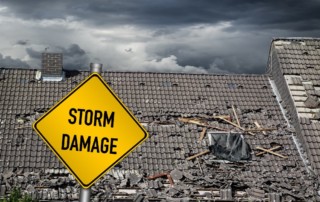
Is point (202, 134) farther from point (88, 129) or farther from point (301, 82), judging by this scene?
point (88, 129)

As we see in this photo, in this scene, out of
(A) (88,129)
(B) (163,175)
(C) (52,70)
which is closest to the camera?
(A) (88,129)

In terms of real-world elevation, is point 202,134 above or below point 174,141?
above

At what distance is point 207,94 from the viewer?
17500 millimetres

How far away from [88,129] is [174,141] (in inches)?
445

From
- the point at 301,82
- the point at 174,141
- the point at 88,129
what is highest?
the point at 301,82

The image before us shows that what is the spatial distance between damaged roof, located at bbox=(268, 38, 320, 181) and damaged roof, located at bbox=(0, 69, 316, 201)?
→ 1.42 feet

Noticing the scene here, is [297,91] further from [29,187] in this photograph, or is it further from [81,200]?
[81,200]

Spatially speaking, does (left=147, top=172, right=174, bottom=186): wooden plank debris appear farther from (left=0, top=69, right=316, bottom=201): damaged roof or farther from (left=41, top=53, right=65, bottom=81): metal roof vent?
(left=41, top=53, right=65, bottom=81): metal roof vent

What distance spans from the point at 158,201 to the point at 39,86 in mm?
6750

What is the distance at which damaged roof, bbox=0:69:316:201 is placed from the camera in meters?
13.5

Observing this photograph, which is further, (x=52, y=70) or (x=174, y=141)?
(x=52, y=70)

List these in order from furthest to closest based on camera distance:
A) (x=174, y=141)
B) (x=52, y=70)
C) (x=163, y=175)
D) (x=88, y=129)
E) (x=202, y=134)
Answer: (x=52, y=70)
(x=202, y=134)
(x=174, y=141)
(x=163, y=175)
(x=88, y=129)

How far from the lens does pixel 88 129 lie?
4.07m

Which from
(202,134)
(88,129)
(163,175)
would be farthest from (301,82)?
(88,129)
